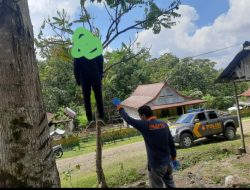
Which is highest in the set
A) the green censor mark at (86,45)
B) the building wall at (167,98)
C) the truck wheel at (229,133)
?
the building wall at (167,98)

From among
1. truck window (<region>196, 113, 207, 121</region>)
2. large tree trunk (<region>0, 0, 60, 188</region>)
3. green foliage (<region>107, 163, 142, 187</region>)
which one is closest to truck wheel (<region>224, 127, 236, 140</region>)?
truck window (<region>196, 113, 207, 121</region>)

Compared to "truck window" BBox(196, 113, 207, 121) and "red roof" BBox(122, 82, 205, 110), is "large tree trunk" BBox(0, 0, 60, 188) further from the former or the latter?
"red roof" BBox(122, 82, 205, 110)

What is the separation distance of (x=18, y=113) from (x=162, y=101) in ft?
89.5

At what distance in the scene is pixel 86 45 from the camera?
8.55 ft

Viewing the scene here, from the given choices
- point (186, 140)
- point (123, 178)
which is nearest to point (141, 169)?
point (123, 178)

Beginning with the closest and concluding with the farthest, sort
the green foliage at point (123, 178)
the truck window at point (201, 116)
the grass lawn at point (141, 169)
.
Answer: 1. the green foliage at point (123, 178)
2. the grass lawn at point (141, 169)
3. the truck window at point (201, 116)

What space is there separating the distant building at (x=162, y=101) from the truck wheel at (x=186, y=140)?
44.0 ft

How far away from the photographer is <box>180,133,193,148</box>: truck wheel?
Result: 14.6 meters

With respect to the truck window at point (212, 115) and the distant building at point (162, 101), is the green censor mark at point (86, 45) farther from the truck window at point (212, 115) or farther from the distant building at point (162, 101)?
the distant building at point (162, 101)

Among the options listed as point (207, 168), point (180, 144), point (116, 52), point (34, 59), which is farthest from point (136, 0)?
point (180, 144)

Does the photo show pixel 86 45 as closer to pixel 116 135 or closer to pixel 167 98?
pixel 116 135

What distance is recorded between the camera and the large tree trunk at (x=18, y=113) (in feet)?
7.72

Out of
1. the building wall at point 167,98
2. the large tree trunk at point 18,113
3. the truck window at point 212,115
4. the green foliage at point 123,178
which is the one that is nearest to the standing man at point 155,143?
the large tree trunk at point 18,113

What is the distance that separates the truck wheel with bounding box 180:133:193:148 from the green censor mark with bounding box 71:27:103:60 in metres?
12.5
